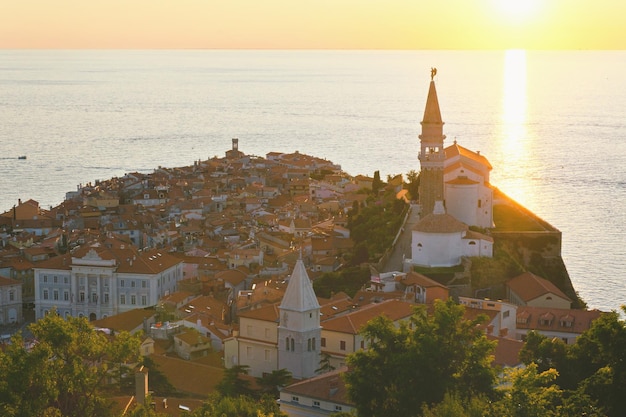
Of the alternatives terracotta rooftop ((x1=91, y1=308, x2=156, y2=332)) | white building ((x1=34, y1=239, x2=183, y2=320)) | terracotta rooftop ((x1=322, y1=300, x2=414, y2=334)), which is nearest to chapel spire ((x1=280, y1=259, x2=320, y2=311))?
terracotta rooftop ((x1=322, y1=300, x2=414, y2=334))

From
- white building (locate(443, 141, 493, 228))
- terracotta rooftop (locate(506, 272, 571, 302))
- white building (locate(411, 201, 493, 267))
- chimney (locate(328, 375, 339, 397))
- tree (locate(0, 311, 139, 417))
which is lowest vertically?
chimney (locate(328, 375, 339, 397))

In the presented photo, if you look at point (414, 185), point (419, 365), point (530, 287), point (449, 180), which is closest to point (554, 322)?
point (530, 287)

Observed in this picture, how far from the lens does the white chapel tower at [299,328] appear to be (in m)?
25.0

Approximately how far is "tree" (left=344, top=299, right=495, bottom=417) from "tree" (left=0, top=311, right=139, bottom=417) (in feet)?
14.4

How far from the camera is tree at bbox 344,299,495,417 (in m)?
19.5

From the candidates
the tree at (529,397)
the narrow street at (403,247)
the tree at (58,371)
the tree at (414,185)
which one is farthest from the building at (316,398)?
the tree at (414,185)

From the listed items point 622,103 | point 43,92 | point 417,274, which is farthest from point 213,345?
point 43,92

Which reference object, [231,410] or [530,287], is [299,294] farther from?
[530,287]

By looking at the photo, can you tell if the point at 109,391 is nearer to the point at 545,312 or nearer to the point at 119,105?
the point at 545,312

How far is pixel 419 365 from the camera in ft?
64.6

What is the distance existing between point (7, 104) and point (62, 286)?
11647 centimetres

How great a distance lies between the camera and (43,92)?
174 metres

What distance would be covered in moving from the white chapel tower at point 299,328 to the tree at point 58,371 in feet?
22.5

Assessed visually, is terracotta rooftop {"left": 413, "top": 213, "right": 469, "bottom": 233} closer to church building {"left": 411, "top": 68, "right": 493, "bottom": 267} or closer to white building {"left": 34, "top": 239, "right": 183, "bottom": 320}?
church building {"left": 411, "top": 68, "right": 493, "bottom": 267}
